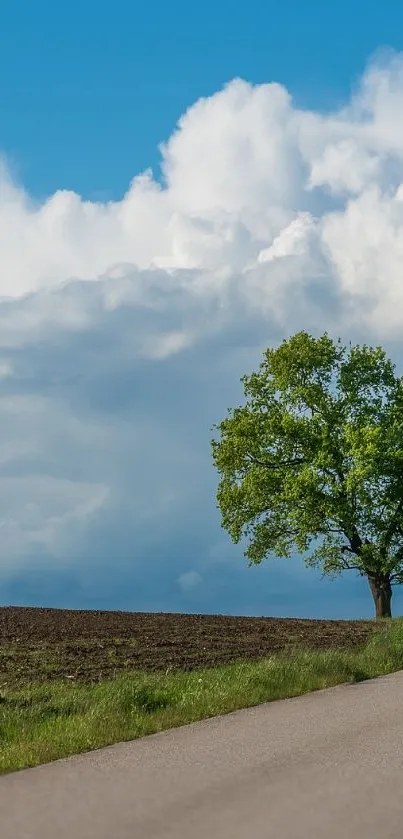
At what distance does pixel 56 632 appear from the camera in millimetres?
29844

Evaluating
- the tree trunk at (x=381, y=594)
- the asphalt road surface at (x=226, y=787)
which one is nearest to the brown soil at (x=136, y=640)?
the tree trunk at (x=381, y=594)

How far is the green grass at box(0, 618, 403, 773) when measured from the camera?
11945mm

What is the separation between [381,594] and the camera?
46.5 m

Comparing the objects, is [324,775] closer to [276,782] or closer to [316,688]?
[276,782]

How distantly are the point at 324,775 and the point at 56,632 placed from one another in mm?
20786

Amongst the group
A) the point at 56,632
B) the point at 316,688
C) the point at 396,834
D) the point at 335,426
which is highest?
the point at 335,426

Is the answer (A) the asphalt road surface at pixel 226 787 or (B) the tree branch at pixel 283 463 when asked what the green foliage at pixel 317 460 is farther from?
(A) the asphalt road surface at pixel 226 787

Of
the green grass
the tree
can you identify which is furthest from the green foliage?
the green grass

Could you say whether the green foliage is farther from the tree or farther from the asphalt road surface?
the asphalt road surface

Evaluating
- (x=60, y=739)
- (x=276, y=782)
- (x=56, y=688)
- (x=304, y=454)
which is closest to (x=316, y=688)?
(x=56, y=688)

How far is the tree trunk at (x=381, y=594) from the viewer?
46438mm

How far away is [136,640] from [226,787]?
18.8m

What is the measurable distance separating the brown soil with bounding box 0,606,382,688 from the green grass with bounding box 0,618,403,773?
2074 mm

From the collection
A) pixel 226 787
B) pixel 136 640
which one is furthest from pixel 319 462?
pixel 226 787
